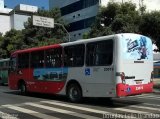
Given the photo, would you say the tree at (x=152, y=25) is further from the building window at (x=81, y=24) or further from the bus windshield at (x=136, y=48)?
the building window at (x=81, y=24)

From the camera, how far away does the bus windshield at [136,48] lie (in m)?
15.6

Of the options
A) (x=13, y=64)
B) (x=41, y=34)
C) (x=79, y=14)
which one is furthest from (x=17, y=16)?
(x=13, y=64)

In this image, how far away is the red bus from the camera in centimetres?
1539

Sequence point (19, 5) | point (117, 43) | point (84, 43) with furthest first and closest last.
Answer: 1. point (19, 5)
2. point (84, 43)
3. point (117, 43)

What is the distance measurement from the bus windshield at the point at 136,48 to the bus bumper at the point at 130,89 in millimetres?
1169

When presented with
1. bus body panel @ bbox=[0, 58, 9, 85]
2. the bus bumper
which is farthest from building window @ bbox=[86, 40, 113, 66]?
bus body panel @ bbox=[0, 58, 9, 85]

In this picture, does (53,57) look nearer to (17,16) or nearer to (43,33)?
(43,33)

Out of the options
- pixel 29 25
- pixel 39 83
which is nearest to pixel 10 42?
pixel 29 25

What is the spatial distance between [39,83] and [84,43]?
481cm

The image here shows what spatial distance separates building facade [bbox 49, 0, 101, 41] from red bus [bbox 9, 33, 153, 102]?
38.4 meters

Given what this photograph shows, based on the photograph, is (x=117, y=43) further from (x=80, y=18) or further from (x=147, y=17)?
(x=80, y=18)

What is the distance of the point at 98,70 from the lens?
639 inches

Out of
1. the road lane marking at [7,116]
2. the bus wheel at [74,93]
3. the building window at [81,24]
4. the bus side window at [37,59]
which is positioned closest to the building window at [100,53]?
the bus wheel at [74,93]

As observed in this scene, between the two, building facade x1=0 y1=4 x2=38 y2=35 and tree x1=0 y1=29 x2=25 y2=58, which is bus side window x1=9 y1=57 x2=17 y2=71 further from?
building facade x1=0 y1=4 x2=38 y2=35
